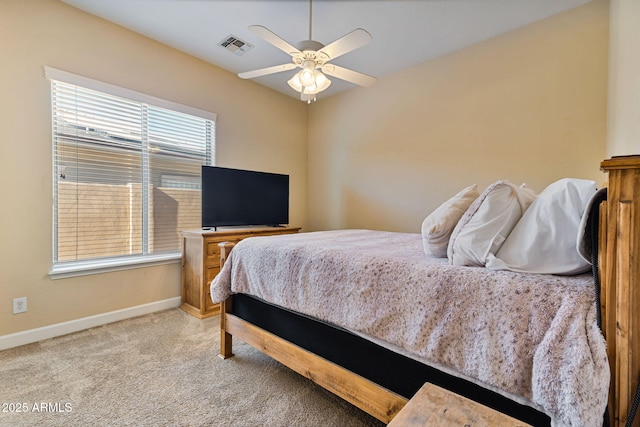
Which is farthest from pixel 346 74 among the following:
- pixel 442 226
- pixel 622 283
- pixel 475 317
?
pixel 622 283

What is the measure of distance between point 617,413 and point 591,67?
2.73m

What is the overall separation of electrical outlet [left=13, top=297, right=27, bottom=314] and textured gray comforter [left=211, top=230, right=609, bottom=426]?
2242 mm

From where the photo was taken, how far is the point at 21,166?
2.22m

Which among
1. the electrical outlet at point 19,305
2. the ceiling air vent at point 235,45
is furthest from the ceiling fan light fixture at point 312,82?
the electrical outlet at point 19,305

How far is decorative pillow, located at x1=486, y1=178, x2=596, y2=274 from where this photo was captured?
3.18ft

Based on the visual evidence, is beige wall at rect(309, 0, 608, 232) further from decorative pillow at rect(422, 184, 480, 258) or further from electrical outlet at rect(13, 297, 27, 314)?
electrical outlet at rect(13, 297, 27, 314)

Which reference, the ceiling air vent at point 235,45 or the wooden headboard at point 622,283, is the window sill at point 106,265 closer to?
the ceiling air vent at point 235,45

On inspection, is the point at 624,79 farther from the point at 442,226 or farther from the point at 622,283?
the point at 622,283

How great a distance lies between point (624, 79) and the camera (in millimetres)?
1709

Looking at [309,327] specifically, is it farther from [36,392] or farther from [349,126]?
[349,126]

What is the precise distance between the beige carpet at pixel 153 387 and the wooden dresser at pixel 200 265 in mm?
527

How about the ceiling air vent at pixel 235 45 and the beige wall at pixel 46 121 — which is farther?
the ceiling air vent at pixel 235 45

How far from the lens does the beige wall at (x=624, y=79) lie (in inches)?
56.6

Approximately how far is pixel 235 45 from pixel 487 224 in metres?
2.97
